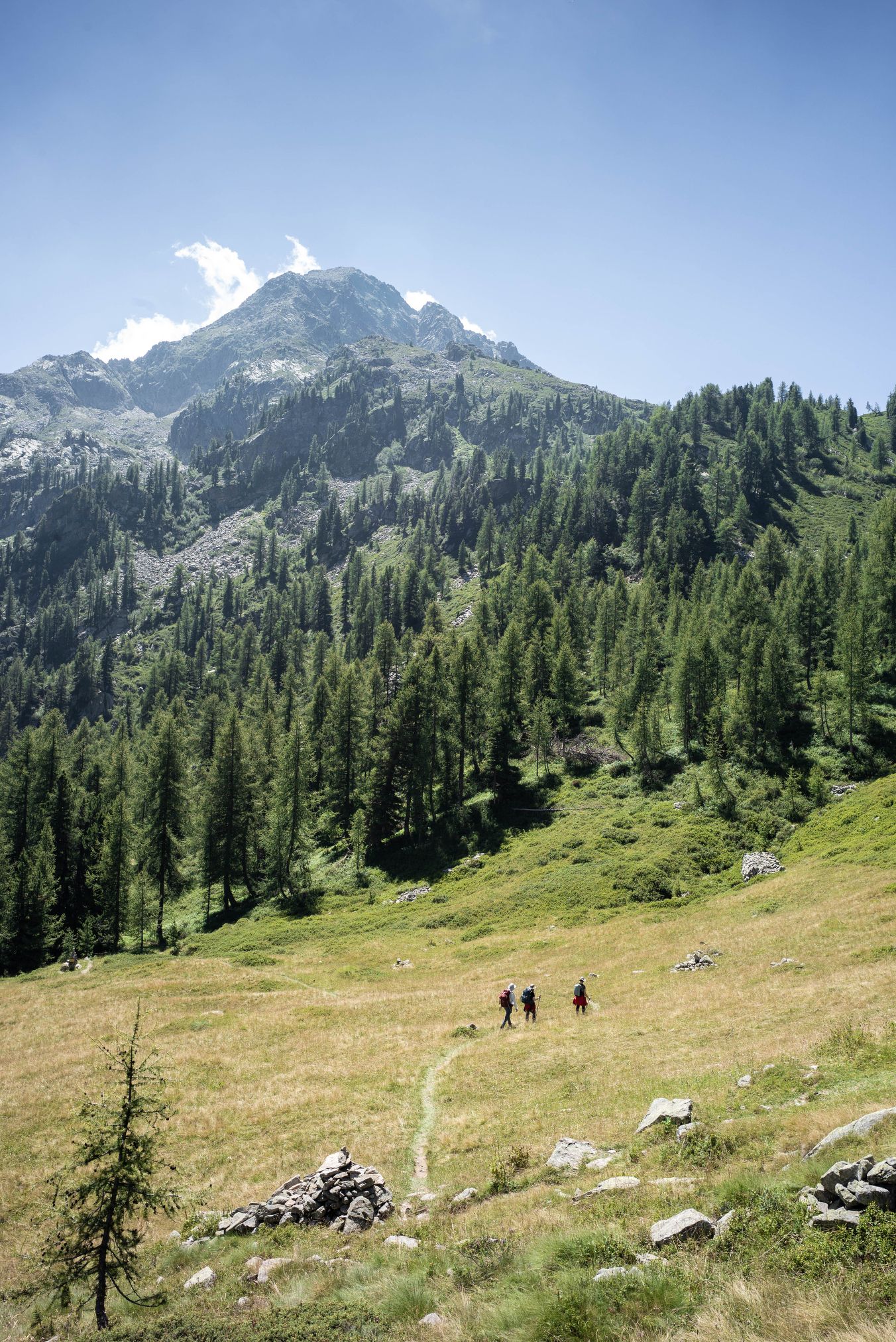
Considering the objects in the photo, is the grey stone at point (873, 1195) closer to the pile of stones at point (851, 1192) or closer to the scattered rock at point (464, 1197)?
the pile of stones at point (851, 1192)

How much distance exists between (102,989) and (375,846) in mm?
33710

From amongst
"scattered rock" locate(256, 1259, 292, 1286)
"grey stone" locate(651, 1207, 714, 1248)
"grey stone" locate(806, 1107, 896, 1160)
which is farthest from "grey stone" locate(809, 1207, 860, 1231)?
"scattered rock" locate(256, 1259, 292, 1286)

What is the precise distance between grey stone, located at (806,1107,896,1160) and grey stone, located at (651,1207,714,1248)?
8.73 feet

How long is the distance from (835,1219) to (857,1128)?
10.3 feet

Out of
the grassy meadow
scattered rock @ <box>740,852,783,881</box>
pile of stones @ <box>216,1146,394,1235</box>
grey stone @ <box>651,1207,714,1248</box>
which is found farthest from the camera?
scattered rock @ <box>740,852,783,881</box>

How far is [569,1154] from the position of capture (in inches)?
549

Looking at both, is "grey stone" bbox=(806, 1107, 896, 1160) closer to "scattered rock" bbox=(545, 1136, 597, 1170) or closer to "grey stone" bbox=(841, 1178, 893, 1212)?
"grey stone" bbox=(841, 1178, 893, 1212)

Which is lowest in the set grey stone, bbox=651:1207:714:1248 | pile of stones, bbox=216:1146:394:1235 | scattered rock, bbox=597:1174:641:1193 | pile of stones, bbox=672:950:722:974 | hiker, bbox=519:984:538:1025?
pile of stones, bbox=672:950:722:974

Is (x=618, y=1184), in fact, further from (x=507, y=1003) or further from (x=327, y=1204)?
(x=507, y=1003)

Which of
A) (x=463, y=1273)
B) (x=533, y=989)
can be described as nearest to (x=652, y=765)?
(x=533, y=989)

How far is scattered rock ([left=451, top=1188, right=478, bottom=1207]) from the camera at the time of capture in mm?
13039

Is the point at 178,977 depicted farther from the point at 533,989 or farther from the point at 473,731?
the point at 473,731

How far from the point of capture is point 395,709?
7169 centimetres

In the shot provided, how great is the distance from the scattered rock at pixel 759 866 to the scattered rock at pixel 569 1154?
112 ft
